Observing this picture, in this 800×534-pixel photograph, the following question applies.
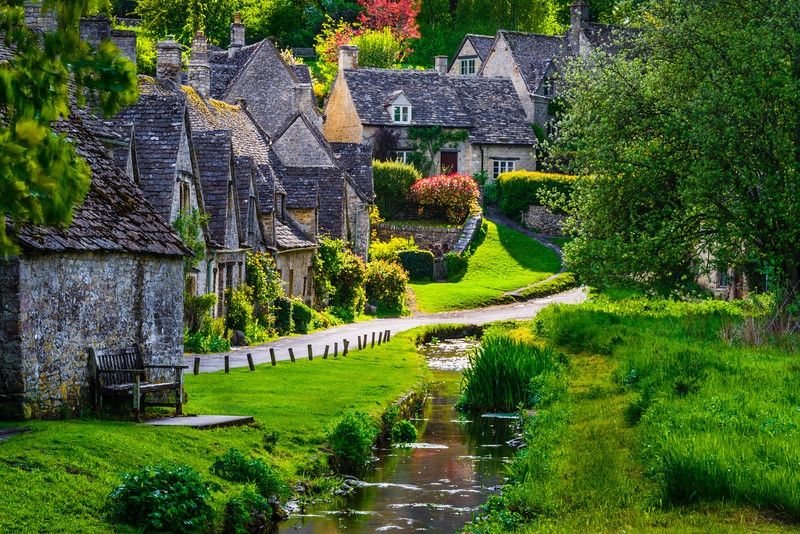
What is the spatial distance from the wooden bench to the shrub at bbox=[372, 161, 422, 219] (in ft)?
193

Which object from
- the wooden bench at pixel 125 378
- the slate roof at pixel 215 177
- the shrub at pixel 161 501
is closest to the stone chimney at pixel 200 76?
the slate roof at pixel 215 177

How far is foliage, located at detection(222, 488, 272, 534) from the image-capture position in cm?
1786

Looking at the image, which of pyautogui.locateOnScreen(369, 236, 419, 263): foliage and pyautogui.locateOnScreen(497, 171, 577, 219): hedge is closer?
pyautogui.locateOnScreen(369, 236, 419, 263): foliage

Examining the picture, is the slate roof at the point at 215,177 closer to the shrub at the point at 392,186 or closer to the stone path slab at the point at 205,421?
the stone path slab at the point at 205,421

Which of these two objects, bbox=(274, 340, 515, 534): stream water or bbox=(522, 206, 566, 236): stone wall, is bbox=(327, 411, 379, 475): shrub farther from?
bbox=(522, 206, 566, 236): stone wall

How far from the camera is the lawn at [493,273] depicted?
6812cm

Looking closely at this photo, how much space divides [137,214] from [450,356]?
2406 cm

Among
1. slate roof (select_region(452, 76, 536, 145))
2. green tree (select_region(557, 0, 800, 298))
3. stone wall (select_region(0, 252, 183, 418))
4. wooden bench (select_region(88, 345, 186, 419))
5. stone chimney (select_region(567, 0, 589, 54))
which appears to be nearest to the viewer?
stone wall (select_region(0, 252, 183, 418))

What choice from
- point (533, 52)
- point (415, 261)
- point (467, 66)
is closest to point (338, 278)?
point (415, 261)

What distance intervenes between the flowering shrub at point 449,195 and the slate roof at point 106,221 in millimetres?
57638

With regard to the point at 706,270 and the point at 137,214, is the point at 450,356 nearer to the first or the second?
the point at 706,270

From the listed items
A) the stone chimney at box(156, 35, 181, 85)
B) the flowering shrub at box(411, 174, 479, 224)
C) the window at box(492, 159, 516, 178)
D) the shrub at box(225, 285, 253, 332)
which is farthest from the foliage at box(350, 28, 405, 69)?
the shrub at box(225, 285, 253, 332)

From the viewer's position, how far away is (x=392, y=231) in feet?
266

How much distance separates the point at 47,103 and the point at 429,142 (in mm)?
81432
